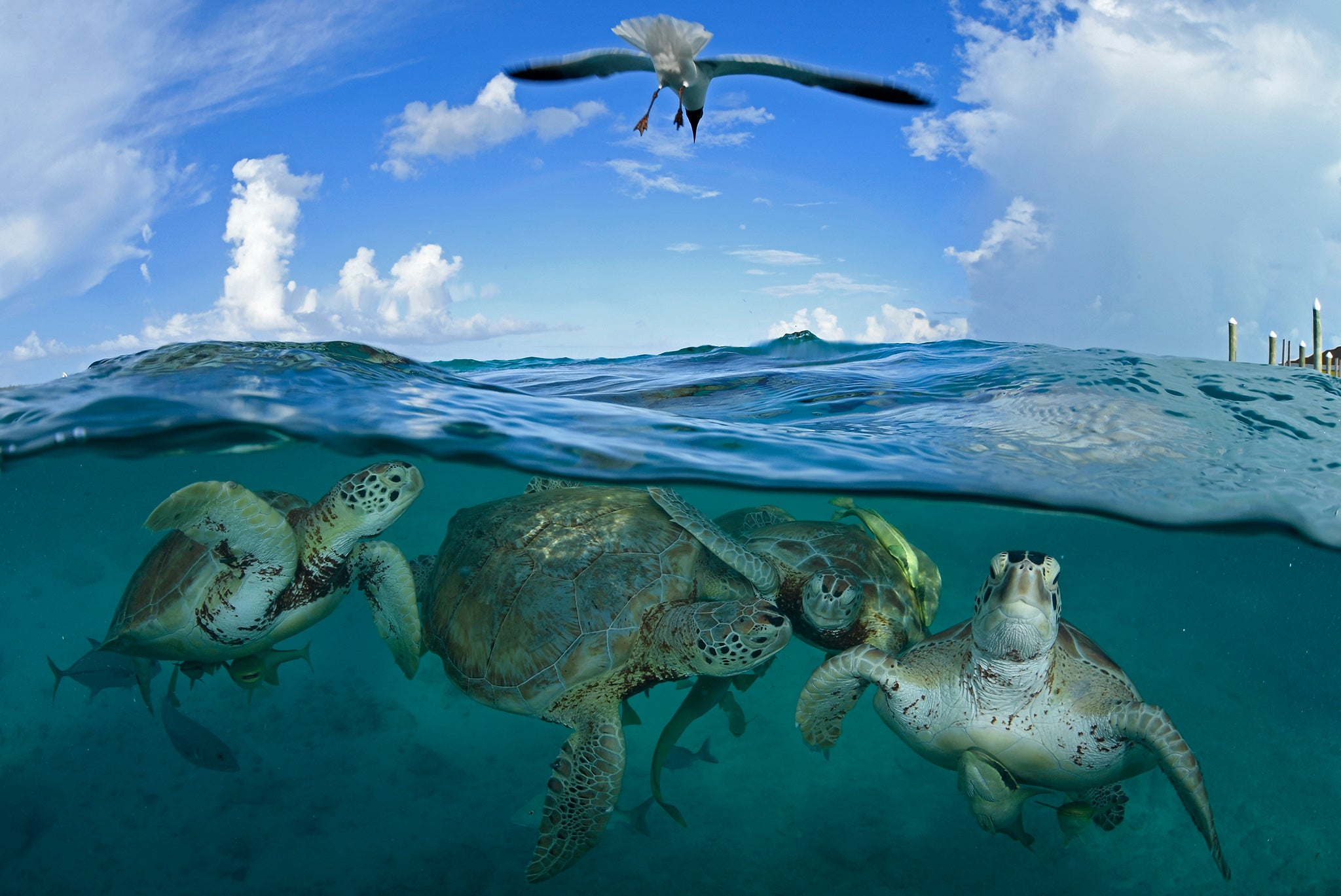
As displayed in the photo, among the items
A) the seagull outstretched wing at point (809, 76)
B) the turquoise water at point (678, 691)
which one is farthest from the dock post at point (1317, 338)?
the seagull outstretched wing at point (809, 76)

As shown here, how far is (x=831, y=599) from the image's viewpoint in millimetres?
4289

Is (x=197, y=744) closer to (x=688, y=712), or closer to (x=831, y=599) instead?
(x=688, y=712)

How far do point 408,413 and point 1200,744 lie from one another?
44.4 feet

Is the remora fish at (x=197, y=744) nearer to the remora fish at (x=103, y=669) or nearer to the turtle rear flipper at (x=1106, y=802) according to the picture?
the remora fish at (x=103, y=669)

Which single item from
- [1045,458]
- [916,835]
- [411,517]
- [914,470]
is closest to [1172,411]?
[1045,458]

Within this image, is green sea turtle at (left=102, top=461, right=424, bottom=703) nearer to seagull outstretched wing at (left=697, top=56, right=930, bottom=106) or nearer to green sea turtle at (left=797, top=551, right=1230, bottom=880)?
green sea turtle at (left=797, top=551, right=1230, bottom=880)

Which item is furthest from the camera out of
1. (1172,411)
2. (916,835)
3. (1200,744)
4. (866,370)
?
(1200,744)

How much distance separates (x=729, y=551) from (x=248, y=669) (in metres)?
3.78

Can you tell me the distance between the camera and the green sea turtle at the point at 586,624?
4121mm

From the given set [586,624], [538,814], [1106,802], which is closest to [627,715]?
[586,624]

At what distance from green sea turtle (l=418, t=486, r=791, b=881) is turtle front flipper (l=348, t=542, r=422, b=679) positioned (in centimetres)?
18

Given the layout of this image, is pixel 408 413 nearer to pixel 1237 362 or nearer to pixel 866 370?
pixel 866 370

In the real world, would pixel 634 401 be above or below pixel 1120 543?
above

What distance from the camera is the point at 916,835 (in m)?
7.04
